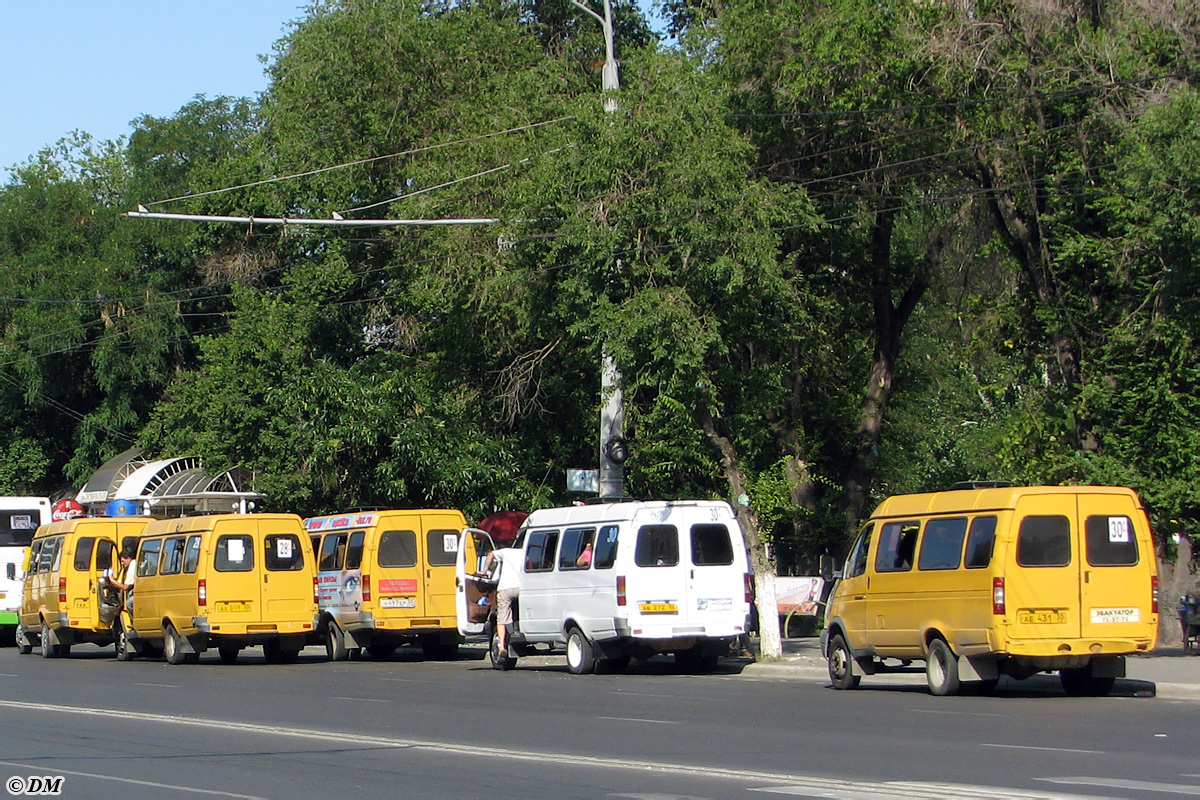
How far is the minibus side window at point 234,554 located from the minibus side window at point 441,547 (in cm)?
297

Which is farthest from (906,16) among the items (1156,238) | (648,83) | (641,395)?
(641,395)

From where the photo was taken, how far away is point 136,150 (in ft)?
180

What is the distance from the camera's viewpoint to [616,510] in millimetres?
21859

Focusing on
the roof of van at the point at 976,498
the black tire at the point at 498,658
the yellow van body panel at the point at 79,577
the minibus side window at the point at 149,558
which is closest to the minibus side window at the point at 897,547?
the roof of van at the point at 976,498

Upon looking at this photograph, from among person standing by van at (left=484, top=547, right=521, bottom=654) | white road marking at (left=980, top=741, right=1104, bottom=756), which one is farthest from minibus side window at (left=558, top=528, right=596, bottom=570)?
white road marking at (left=980, top=741, right=1104, bottom=756)

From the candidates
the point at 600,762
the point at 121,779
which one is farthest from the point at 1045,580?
the point at 121,779

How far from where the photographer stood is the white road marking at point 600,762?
9.41 meters

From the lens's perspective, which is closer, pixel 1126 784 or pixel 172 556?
pixel 1126 784

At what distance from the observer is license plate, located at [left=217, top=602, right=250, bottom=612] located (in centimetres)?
2502

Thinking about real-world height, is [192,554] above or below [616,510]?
below

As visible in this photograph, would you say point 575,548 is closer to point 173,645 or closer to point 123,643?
point 173,645

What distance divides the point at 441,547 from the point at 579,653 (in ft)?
15.9

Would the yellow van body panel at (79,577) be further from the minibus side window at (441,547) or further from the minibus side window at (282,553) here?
the minibus side window at (441,547)

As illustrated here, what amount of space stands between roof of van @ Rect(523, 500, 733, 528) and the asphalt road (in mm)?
2393
